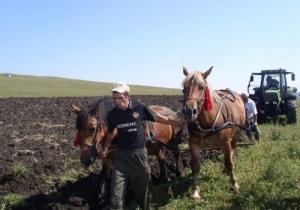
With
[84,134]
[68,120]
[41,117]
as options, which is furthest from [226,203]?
[41,117]

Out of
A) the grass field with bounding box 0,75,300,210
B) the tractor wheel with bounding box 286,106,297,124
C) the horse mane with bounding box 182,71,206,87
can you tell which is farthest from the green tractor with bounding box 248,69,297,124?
the horse mane with bounding box 182,71,206,87

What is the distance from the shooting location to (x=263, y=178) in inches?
303

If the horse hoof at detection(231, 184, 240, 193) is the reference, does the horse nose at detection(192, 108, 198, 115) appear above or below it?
above

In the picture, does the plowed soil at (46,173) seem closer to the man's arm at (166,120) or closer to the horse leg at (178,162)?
the horse leg at (178,162)

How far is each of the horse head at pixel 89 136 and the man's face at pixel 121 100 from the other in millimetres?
765

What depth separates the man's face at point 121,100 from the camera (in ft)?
18.6

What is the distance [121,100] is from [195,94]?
1.27m

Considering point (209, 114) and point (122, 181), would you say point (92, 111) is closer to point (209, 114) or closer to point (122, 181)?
point (122, 181)

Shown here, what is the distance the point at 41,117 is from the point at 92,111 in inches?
529

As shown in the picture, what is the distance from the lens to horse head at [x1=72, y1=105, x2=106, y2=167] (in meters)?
6.30

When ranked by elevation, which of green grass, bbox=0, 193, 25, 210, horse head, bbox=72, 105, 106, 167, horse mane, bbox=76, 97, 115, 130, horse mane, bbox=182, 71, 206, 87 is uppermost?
horse mane, bbox=182, 71, 206, 87

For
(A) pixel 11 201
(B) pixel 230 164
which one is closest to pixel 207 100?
(B) pixel 230 164

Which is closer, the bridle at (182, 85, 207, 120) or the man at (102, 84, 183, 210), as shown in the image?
the man at (102, 84, 183, 210)

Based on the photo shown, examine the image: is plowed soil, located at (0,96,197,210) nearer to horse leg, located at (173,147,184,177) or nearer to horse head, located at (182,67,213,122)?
horse leg, located at (173,147,184,177)
